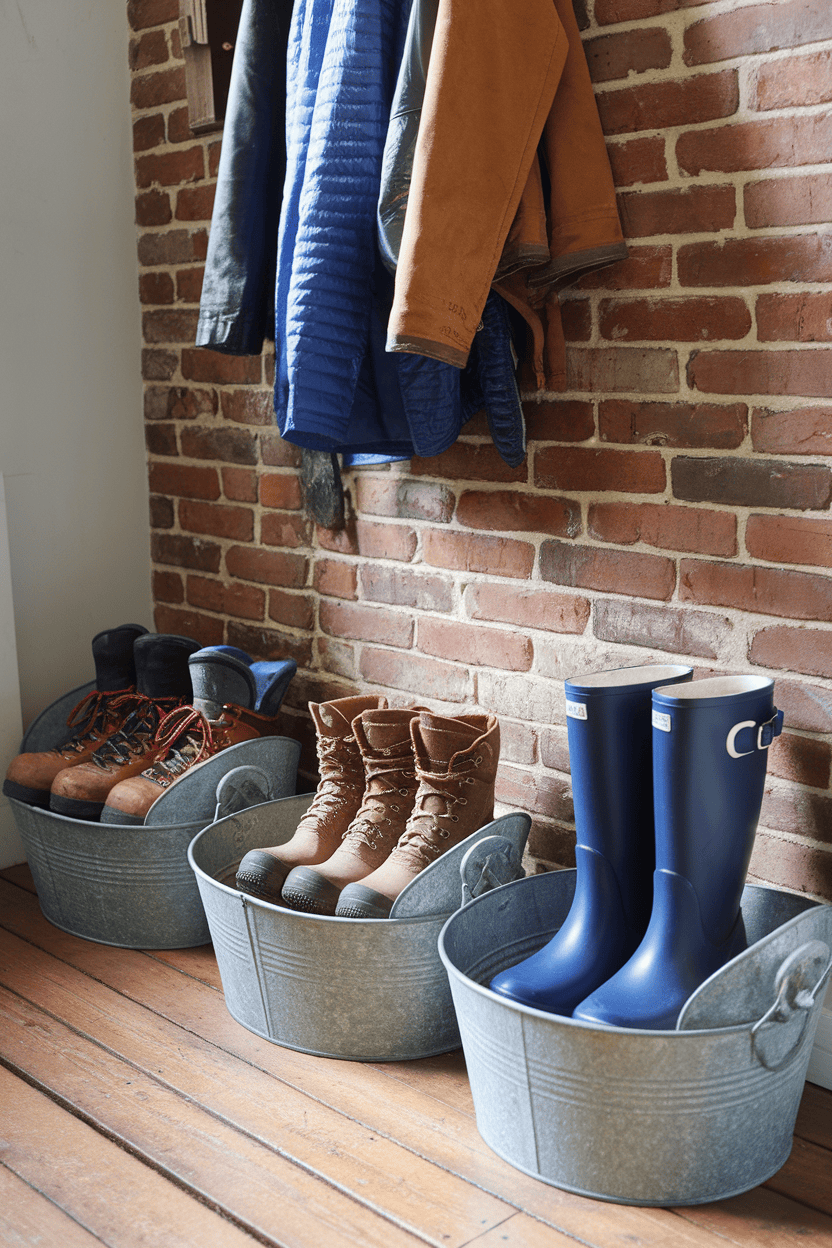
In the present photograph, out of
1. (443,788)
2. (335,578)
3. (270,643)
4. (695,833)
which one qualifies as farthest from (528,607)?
(270,643)

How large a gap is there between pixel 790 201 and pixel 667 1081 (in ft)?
3.34

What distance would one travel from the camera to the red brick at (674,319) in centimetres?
142

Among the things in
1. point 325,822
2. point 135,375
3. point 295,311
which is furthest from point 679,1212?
point 135,375

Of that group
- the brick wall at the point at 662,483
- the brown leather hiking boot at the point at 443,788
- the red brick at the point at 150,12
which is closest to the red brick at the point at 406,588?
the brick wall at the point at 662,483

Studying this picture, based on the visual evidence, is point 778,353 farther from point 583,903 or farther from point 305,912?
point 305,912

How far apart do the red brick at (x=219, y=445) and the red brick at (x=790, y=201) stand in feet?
3.46

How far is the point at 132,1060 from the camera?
151cm

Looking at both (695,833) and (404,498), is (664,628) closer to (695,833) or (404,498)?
(695,833)

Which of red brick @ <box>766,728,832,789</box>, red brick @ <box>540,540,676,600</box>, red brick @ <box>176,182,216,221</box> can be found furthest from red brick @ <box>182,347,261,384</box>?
red brick @ <box>766,728,832,789</box>

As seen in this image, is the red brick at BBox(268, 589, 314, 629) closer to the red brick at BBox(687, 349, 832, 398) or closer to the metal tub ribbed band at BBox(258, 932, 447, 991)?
the metal tub ribbed band at BBox(258, 932, 447, 991)

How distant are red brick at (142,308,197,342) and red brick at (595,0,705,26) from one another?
Result: 0.98 m

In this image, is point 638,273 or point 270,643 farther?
point 270,643

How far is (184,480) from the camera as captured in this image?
2.29m

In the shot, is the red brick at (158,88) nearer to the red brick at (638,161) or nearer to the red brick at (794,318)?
the red brick at (638,161)
